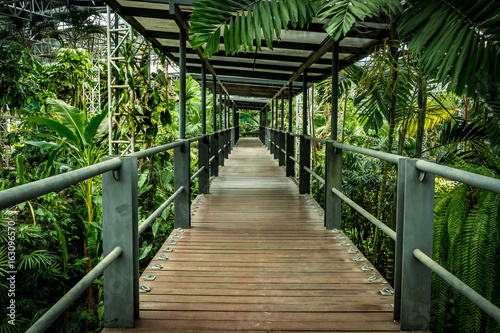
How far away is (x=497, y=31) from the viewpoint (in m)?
2.19

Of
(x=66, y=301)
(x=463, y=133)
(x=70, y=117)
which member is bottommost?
(x=66, y=301)

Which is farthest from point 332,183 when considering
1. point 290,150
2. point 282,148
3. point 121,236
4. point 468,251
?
point 282,148

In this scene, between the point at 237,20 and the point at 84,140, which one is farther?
the point at 84,140

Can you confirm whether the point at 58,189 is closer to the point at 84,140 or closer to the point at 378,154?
the point at 378,154

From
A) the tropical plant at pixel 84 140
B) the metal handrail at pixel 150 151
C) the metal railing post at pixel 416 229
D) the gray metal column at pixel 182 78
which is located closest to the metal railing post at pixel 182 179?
the metal handrail at pixel 150 151

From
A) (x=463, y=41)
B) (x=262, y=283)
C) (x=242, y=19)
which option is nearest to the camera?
(x=463, y=41)

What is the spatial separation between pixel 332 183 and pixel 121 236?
2.38 metres

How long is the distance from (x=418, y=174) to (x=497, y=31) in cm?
92

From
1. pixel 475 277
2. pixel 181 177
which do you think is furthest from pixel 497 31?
pixel 181 177

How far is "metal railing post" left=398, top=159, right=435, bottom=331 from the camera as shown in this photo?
6.20ft

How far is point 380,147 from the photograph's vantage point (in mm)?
7648

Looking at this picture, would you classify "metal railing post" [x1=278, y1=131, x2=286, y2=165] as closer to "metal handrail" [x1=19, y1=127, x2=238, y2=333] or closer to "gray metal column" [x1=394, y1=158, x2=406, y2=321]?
"gray metal column" [x1=394, y1=158, x2=406, y2=321]

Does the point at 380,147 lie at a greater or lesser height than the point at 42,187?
lesser

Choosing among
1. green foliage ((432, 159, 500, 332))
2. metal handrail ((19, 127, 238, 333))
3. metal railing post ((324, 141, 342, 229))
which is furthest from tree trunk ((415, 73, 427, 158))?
metal handrail ((19, 127, 238, 333))
